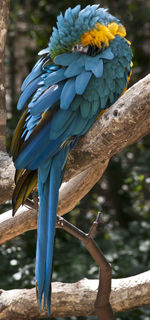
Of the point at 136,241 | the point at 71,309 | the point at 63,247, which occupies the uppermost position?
the point at 71,309

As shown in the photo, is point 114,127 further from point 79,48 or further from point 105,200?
point 105,200

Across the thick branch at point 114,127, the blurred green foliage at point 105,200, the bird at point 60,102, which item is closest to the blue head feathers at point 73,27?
the bird at point 60,102

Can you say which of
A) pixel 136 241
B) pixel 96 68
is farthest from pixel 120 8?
pixel 96 68

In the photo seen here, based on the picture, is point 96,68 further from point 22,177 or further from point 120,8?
point 120,8

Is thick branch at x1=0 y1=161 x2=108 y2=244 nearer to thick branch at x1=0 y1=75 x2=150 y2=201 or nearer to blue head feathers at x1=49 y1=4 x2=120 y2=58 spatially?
thick branch at x1=0 y1=75 x2=150 y2=201

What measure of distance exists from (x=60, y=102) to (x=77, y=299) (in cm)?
55

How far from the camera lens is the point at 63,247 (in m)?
2.10

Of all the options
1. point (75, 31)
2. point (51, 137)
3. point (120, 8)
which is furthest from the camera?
point (120, 8)

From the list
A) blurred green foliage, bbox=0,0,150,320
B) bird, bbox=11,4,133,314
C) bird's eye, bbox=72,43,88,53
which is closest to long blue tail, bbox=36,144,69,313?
bird, bbox=11,4,133,314

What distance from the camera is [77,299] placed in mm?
1263

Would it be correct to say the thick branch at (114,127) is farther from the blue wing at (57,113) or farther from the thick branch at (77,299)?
the thick branch at (77,299)

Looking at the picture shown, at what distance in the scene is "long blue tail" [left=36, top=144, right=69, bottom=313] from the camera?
3.25ft

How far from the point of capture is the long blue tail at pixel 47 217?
3.25 feet

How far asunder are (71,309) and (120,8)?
1.58 metres
